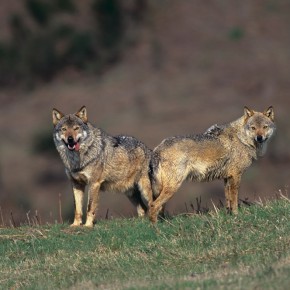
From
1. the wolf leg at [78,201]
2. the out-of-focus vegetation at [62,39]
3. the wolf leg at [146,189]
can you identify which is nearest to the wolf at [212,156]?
the wolf leg at [146,189]

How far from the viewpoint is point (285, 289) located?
10.7 metres

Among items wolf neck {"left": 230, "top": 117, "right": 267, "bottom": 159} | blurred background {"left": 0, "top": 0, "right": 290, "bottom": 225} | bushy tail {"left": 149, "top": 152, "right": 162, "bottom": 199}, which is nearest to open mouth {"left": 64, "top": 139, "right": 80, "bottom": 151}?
bushy tail {"left": 149, "top": 152, "right": 162, "bottom": 199}

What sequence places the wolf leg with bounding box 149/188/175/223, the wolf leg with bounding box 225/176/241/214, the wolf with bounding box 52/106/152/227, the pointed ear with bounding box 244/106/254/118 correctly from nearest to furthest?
the wolf leg with bounding box 149/188/175/223
the wolf leg with bounding box 225/176/241/214
the wolf with bounding box 52/106/152/227
the pointed ear with bounding box 244/106/254/118

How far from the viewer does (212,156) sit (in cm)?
1683

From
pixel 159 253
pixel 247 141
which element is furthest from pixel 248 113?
pixel 159 253

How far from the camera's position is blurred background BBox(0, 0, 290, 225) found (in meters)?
43.0

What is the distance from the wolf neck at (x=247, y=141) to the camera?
1727 centimetres

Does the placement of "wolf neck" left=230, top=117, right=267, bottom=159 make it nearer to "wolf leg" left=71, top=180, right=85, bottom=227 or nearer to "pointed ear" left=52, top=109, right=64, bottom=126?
"wolf leg" left=71, top=180, right=85, bottom=227

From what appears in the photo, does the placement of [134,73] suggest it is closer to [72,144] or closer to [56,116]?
[56,116]

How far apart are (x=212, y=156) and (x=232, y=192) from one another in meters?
0.65

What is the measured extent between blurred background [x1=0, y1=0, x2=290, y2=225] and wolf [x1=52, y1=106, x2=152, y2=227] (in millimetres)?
20169

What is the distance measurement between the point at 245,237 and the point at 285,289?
10.9 ft

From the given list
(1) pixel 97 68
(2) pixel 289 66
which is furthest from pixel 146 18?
(2) pixel 289 66

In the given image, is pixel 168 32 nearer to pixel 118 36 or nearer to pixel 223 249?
pixel 118 36
